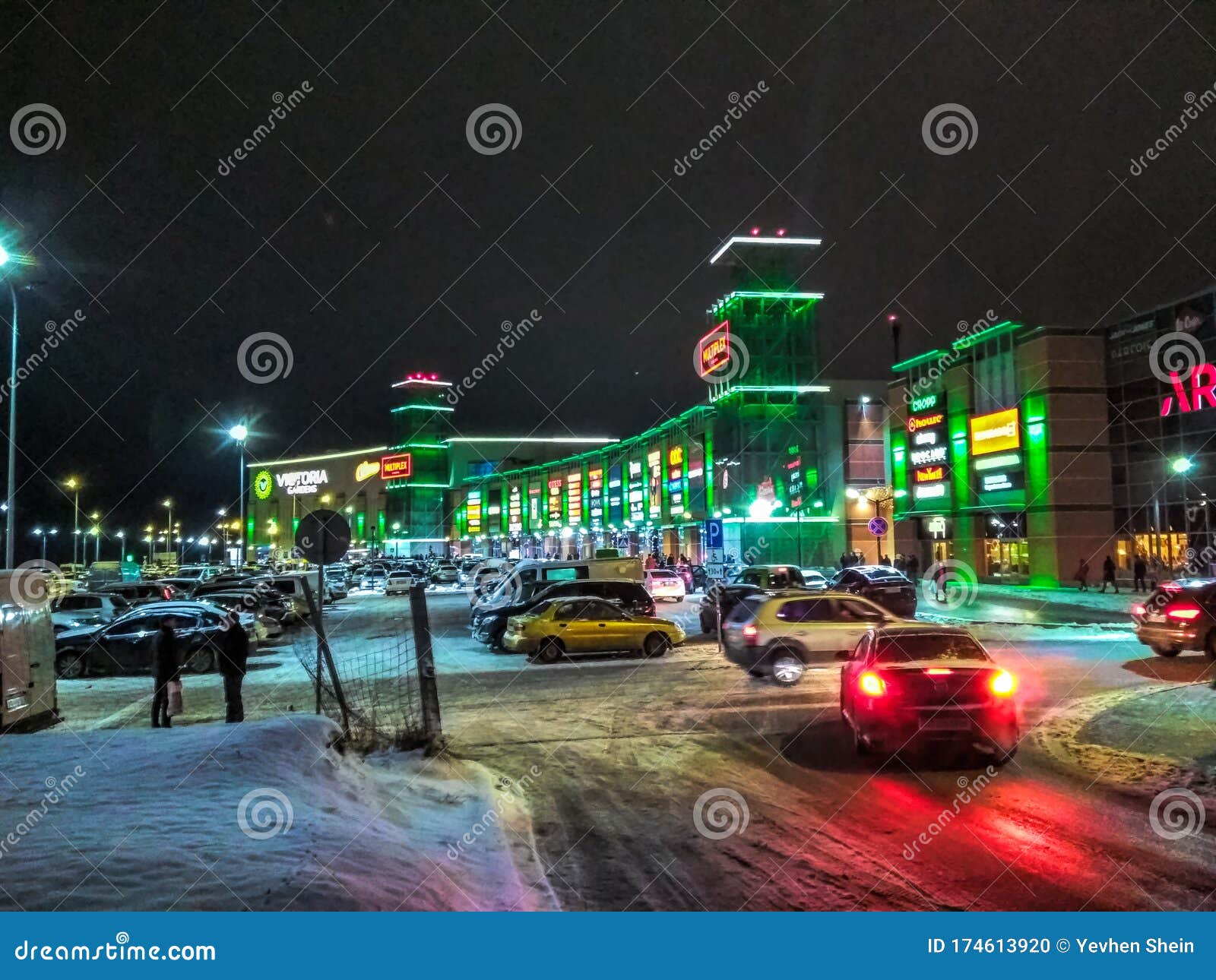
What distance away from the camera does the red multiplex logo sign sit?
35.0 metres

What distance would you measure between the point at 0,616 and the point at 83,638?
7404 millimetres

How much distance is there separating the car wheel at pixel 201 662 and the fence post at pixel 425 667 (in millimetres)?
9923

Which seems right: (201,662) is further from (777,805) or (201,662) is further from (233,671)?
(777,805)

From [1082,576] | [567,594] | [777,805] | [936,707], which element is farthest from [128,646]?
[1082,576]

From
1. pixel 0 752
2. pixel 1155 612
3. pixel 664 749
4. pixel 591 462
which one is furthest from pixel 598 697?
pixel 591 462

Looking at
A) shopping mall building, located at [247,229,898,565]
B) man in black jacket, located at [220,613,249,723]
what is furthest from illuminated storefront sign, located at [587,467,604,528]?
man in black jacket, located at [220,613,249,723]

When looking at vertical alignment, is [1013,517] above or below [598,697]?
above

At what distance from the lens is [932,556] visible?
49312 millimetres

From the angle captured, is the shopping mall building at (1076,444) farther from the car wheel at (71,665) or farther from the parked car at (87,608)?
the car wheel at (71,665)

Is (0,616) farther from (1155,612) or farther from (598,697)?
(1155,612)

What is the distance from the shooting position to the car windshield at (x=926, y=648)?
9.70 metres

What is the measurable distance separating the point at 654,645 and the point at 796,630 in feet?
14.7

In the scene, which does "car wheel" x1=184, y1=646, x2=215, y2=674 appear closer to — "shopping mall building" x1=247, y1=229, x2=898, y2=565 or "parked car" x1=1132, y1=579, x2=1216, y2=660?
"parked car" x1=1132, y1=579, x2=1216, y2=660

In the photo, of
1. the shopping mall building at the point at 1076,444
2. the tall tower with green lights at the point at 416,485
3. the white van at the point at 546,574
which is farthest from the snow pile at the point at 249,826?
the tall tower with green lights at the point at 416,485
